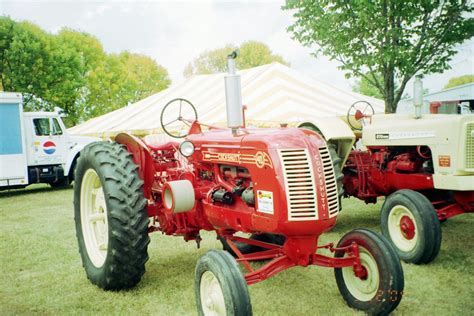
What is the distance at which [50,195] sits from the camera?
1086cm

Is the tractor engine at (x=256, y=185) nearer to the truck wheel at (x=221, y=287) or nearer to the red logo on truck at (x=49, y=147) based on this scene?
the truck wheel at (x=221, y=287)

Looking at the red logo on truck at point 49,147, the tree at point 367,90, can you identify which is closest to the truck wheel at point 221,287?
the red logo on truck at point 49,147

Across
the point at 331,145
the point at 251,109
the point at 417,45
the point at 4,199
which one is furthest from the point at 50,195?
the point at 417,45

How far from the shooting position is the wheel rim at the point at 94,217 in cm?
399

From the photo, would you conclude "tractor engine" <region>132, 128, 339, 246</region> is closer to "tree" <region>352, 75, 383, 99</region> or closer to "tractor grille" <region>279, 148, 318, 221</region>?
"tractor grille" <region>279, 148, 318, 221</region>

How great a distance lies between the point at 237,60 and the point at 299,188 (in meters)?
39.5

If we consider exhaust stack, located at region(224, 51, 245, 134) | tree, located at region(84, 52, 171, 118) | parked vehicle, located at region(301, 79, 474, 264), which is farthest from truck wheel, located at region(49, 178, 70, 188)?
tree, located at region(84, 52, 171, 118)

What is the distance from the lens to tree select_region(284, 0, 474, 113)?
7.99 meters

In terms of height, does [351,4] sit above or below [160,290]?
above

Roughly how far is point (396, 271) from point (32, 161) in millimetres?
10727

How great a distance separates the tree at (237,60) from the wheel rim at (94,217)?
1478 inches

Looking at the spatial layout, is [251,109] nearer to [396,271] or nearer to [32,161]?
[32,161]

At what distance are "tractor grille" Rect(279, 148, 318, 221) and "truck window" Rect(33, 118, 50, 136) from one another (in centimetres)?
1065

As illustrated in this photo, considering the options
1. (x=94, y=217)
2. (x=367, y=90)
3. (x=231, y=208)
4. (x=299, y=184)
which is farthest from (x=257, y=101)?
(x=367, y=90)
